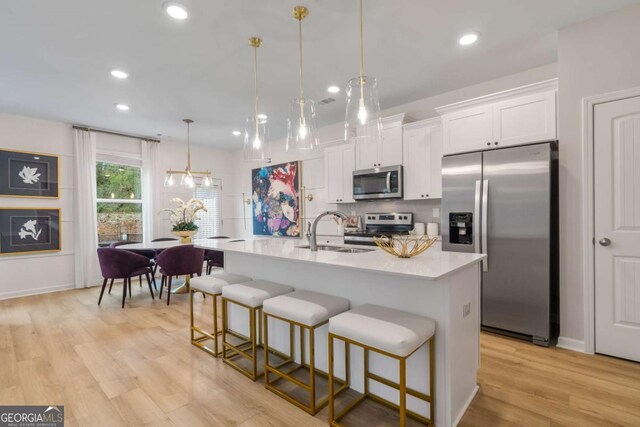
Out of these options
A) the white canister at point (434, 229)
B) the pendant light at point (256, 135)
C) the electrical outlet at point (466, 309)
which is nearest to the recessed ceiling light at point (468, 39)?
the pendant light at point (256, 135)

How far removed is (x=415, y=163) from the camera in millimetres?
3906

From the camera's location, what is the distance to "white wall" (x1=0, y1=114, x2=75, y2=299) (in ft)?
14.8

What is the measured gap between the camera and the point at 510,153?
2.88 meters

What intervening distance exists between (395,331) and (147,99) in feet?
13.6

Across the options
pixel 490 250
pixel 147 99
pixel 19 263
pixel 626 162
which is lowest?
pixel 19 263

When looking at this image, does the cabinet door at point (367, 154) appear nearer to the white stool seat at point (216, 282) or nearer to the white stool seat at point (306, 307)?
the white stool seat at point (216, 282)

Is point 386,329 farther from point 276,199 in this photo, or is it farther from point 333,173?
point 276,199

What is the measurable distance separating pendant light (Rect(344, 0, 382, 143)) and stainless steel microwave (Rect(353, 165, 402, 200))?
1.95 m

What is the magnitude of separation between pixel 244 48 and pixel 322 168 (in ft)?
9.12

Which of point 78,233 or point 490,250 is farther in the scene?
point 78,233

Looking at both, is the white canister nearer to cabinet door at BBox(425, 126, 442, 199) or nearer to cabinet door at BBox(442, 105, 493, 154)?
cabinet door at BBox(425, 126, 442, 199)

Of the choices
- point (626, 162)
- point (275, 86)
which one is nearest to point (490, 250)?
point (626, 162)

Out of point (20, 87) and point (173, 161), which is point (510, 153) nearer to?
Answer: point (20, 87)

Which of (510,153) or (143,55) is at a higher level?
(143,55)
